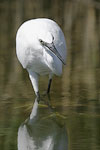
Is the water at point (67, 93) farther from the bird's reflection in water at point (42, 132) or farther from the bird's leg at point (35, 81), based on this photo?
the bird's leg at point (35, 81)

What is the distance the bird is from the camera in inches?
264

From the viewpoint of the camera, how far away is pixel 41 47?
6.84 metres

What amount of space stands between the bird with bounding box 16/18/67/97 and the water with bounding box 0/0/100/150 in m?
0.52

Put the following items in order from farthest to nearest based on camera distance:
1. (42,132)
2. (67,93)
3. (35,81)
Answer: (67,93), (35,81), (42,132)

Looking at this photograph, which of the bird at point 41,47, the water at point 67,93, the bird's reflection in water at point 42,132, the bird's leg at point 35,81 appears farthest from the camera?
the bird's leg at point 35,81

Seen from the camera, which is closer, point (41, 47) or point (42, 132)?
point (42, 132)

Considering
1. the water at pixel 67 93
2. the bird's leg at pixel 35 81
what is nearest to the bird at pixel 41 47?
the bird's leg at pixel 35 81

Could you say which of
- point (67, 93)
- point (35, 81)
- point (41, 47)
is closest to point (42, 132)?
point (41, 47)

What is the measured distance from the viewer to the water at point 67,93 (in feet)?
19.7

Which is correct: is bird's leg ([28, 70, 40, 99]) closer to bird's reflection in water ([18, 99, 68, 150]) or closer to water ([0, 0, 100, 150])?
water ([0, 0, 100, 150])

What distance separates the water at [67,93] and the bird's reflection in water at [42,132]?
0.01 meters

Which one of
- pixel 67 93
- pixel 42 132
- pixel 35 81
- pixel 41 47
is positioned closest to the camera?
pixel 42 132

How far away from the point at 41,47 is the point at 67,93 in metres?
1.19

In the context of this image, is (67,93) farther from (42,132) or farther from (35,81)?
(42,132)
